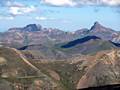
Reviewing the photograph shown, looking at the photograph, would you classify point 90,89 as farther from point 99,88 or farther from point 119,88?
point 119,88

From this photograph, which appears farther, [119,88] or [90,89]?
[119,88]

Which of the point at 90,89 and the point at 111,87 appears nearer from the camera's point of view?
the point at 90,89

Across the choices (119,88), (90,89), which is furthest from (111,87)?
(90,89)

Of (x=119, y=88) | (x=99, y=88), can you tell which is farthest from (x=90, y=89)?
(x=119, y=88)

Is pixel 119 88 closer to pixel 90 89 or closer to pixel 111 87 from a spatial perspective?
pixel 111 87
